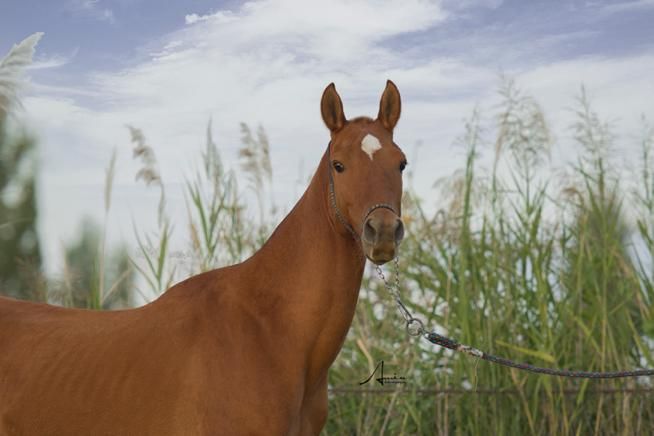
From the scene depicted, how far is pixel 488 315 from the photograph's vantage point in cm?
461

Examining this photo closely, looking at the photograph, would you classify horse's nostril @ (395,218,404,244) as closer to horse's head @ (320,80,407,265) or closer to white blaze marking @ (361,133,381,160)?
horse's head @ (320,80,407,265)

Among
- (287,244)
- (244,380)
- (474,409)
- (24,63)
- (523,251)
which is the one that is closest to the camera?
(244,380)

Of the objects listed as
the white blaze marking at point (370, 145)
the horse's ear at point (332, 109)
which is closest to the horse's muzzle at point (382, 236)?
the white blaze marking at point (370, 145)

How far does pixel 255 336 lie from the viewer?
2.67 meters

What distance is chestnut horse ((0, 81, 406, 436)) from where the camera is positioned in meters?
2.54

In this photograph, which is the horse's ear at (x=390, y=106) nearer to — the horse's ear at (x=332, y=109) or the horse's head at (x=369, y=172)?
the horse's head at (x=369, y=172)

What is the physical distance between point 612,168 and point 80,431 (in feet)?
12.9

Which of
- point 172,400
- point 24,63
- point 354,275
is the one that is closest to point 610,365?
point 354,275

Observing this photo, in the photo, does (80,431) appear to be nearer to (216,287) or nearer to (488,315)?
(216,287)

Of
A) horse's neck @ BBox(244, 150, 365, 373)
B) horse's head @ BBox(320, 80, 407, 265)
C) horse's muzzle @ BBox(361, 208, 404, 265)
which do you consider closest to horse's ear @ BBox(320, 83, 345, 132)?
horse's head @ BBox(320, 80, 407, 265)

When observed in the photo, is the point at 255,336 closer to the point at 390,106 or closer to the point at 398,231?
the point at 398,231

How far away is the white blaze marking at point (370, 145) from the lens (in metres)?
2.53

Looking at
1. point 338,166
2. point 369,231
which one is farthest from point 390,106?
point 369,231

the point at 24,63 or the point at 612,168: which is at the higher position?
the point at 24,63
